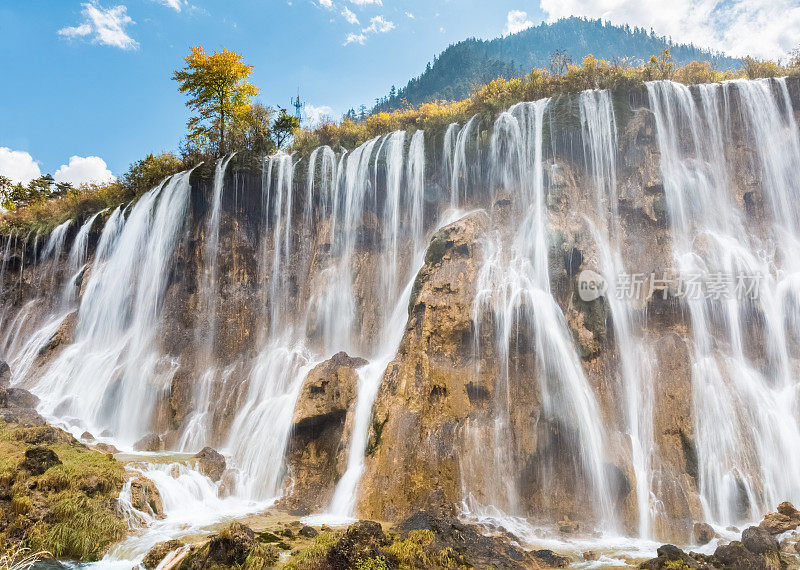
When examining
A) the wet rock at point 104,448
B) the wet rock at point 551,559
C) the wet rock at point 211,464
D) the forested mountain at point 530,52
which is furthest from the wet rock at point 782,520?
the forested mountain at point 530,52

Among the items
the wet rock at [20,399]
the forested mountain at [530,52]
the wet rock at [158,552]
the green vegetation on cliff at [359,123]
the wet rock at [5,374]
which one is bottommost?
the wet rock at [158,552]

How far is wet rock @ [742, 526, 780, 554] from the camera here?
783 centimetres

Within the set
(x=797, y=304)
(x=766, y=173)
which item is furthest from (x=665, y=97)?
(x=797, y=304)

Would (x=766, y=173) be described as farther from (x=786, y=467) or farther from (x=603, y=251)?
(x=786, y=467)

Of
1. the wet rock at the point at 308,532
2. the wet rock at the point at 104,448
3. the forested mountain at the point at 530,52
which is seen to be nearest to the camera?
the wet rock at the point at 308,532

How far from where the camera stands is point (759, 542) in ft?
25.9

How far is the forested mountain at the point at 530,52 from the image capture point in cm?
9675

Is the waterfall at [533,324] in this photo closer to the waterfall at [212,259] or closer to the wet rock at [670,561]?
the wet rock at [670,561]

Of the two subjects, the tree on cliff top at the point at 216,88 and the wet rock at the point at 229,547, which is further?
the tree on cliff top at the point at 216,88

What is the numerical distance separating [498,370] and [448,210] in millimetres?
7664

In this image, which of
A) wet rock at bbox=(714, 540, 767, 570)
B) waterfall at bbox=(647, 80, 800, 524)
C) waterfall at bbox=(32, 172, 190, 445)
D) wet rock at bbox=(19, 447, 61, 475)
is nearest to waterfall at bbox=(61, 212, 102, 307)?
waterfall at bbox=(32, 172, 190, 445)

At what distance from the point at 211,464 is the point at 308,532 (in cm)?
532

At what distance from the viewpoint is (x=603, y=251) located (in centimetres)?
1470

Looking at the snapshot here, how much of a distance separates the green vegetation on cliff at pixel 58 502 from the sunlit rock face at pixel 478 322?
11.4ft
